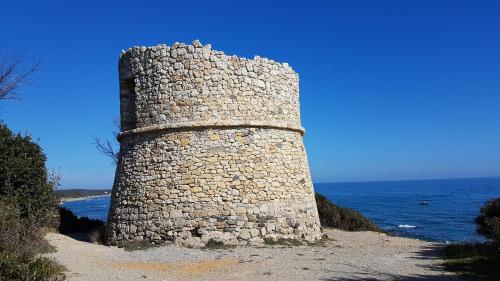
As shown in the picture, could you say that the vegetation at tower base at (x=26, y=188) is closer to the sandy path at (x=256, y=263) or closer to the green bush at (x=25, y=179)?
the green bush at (x=25, y=179)

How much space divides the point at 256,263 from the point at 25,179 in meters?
7.37

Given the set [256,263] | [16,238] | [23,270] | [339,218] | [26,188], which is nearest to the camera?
[23,270]

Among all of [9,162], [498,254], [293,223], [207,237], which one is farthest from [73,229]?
[498,254]

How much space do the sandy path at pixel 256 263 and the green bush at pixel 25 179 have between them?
1.85 metres

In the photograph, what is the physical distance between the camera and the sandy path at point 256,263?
735 centimetres

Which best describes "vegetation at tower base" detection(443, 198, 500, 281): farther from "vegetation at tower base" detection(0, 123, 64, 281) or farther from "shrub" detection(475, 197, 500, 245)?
"vegetation at tower base" detection(0, 123, 64, 281)

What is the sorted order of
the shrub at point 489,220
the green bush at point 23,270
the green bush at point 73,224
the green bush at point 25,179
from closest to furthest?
the green bush at point 23,270 → the shrub at point 489,220 → the green bush at point 25,179 → the green bush at point 73,224

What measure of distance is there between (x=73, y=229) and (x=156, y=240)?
6.28 meters

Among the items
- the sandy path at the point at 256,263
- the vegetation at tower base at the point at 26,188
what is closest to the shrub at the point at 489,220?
the sandy path at the point at 256,263

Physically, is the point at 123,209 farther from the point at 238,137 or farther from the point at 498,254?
the point at 498,254

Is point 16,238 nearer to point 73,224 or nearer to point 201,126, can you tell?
point 201,126

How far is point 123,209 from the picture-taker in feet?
35.0

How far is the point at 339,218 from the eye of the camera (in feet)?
56.0

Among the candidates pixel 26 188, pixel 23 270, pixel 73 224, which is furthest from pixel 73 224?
pixel 23 270
